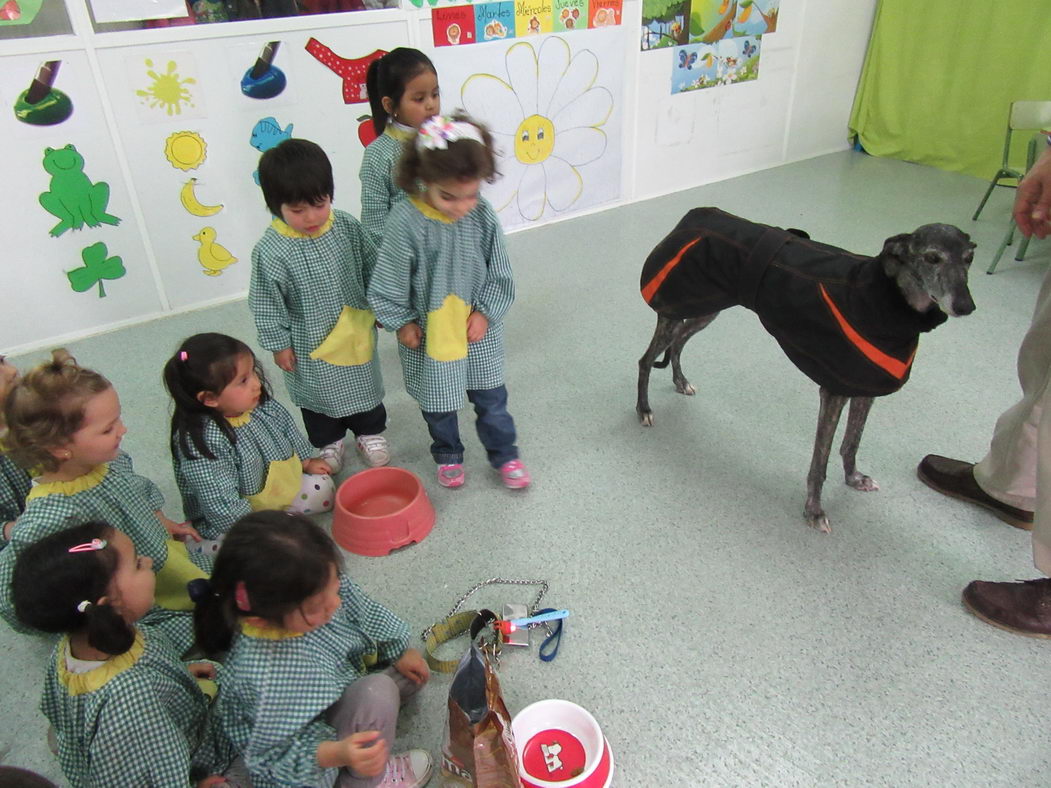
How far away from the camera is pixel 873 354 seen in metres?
1.56

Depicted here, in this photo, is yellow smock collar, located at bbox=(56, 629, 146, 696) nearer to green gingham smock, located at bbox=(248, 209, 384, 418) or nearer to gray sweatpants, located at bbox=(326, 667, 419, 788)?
gray sweatpants, located at bbox=(326, 667, 419, 788)

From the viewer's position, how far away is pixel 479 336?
1836 millimetres

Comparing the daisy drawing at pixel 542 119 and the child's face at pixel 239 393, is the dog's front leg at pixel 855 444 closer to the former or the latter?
the child's face at pixel 239 393

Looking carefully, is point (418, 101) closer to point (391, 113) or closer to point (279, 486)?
point (391, 113)

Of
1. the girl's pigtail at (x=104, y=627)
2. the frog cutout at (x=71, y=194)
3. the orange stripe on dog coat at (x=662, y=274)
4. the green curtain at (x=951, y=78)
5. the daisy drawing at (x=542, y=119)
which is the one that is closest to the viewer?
the girl's pigtail at (x=104, y=627)

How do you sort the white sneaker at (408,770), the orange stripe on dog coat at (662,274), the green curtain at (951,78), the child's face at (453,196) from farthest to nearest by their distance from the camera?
the green curtain at (951,78) < the orange stripe on dog coat at (662,274) < the child's face at (453,196) < the white sneaker at (408,770)

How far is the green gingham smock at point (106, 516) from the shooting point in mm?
1279

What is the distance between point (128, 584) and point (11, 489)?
0.71 m

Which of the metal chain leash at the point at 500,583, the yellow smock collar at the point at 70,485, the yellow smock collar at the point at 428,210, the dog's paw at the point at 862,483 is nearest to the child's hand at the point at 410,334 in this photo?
the yellow smock collar at the point at 428,210

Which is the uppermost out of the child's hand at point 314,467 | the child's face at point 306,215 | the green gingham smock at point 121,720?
the child's face at point 306,215

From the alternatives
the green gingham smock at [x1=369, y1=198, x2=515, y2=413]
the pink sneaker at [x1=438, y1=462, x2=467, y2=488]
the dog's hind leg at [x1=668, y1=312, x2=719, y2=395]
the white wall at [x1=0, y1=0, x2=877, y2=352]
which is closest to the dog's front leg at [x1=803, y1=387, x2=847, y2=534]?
the dog's hind leg at [x1=668, y1=312, x2=719, y2=395]

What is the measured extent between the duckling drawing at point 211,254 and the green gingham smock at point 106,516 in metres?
1.68

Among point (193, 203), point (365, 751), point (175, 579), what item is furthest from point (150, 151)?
point (365, 751)

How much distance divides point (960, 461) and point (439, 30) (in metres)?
2.66
